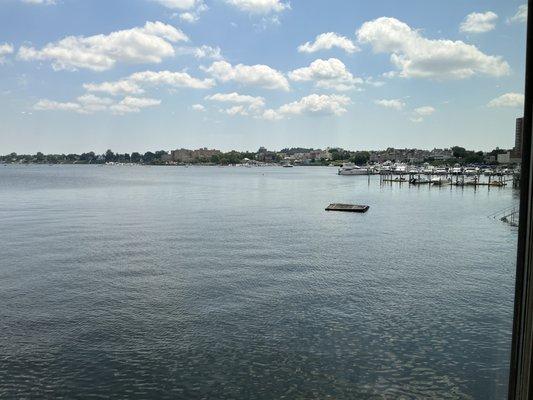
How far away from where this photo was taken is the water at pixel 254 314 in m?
13.7

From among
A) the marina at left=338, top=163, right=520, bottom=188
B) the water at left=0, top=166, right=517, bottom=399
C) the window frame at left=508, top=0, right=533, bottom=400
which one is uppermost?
the window frame at left=508, top=0, right=533, bottom=400

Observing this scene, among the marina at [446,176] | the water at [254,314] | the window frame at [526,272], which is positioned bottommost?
the water at [254,314]

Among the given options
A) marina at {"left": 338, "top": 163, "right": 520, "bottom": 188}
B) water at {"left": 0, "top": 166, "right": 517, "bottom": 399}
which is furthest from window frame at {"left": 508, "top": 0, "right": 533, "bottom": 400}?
marina at {"left": 338, "top": 163, "right": 520, "bottom": 188}

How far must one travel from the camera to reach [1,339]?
54.1 feet

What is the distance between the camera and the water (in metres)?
13.7

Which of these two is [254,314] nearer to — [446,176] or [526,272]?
[526,272]

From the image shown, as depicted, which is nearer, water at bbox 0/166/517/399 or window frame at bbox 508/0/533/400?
window frame at bbox 508/0/533/400

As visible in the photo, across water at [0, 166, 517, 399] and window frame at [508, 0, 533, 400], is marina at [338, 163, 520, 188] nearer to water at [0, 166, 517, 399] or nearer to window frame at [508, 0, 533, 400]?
water at [0, 166, 517, 399]

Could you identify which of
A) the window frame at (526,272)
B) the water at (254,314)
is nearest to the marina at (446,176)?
the water at (254,314)

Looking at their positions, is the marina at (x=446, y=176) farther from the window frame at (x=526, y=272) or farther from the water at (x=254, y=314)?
the window frame at (x=526, y=272)

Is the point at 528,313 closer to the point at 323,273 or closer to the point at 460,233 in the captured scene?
the point at 323,273

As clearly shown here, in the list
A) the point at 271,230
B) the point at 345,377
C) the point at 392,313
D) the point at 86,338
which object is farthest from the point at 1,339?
the point at 271,230

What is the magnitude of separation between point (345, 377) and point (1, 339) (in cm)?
1185

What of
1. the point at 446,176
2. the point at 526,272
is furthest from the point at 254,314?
the point at 446,176
